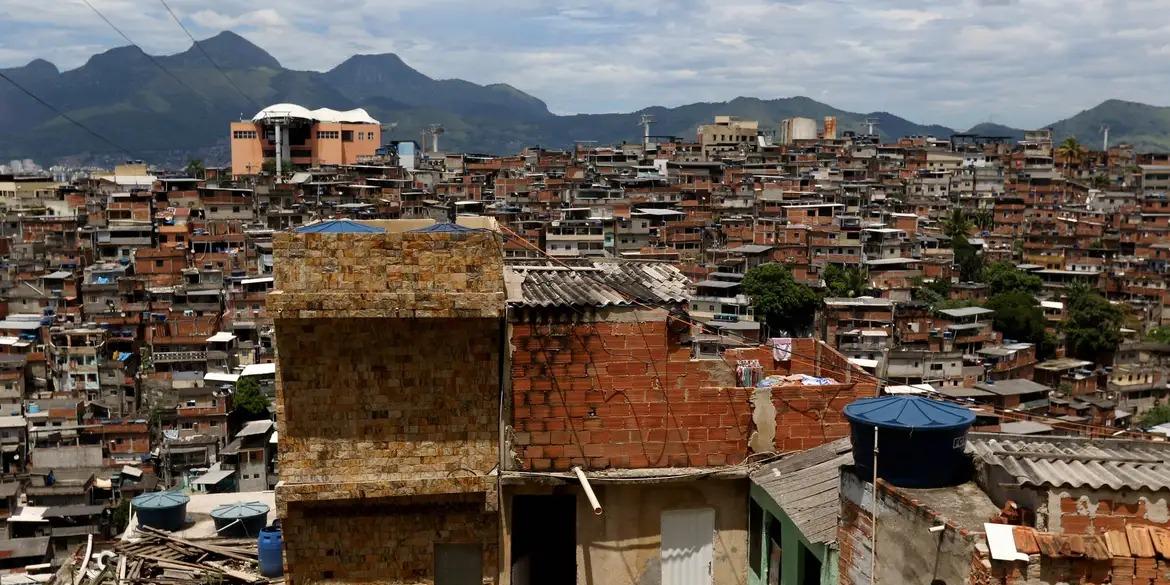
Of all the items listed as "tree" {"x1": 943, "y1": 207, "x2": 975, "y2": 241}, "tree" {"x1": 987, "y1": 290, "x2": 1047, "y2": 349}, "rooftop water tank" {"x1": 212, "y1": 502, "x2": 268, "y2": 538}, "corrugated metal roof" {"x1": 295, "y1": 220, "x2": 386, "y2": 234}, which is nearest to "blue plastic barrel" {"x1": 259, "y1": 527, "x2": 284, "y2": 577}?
"corrugated metal roof" {"x1": 295, "y1": 220, "x2": 386, "y2": 234}

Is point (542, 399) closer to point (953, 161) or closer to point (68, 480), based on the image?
point (68, 480)

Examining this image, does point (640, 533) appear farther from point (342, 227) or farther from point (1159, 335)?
point (1159, 335)

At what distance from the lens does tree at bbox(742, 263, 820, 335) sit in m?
49.9

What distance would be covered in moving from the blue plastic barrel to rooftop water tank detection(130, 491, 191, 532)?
316 inches

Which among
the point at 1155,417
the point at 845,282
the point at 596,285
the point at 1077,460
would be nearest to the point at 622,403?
the point at 596,285

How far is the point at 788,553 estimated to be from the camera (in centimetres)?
857

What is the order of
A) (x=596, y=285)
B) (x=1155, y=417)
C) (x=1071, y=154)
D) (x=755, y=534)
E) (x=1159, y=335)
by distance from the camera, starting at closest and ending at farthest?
1. (x=755, y=534)
2. (x=596, y=285)
3. (x=1155, y=417)
4. (x=1159, y=335)
5. (x=1071, y=154)

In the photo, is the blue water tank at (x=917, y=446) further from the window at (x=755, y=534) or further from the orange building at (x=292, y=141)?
the orange building at (x=292, y=141)

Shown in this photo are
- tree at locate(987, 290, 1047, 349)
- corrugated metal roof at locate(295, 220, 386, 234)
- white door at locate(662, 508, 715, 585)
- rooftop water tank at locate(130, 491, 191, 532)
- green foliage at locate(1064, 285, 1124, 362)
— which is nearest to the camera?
white door at locate(662, 508, 715, 585)

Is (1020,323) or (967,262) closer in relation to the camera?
(1020,323)

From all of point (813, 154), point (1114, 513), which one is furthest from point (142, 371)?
point (813, 154)

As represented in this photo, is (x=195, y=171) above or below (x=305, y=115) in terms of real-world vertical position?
below

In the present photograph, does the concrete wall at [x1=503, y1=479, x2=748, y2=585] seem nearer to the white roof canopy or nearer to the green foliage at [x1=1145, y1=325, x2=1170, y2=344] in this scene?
the green foliage at [x1=1145, y1=325, x2=1170, y2=344]

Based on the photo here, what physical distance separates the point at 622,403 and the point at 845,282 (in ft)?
150
